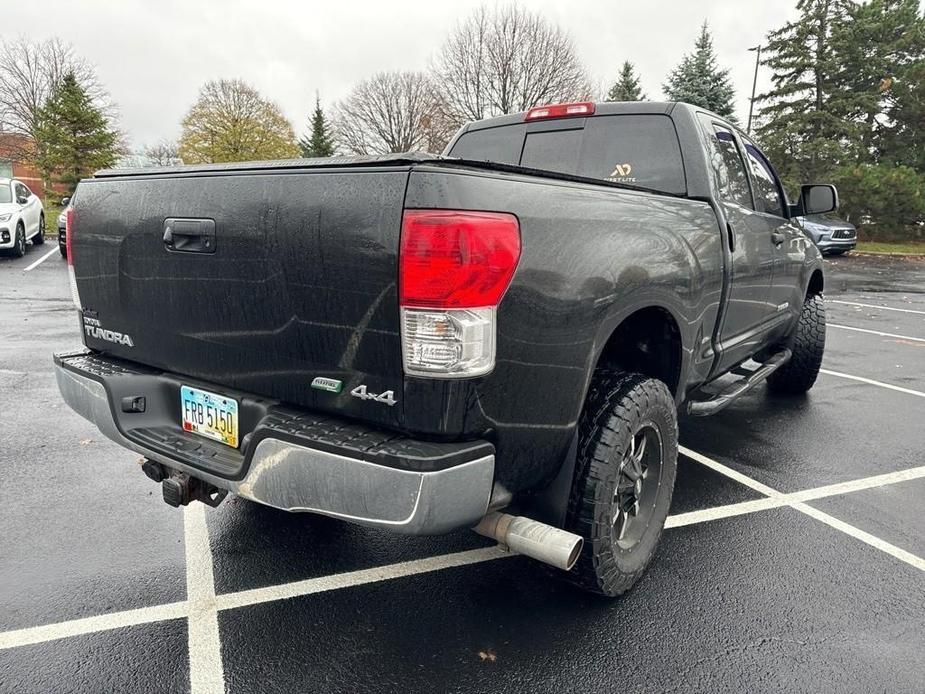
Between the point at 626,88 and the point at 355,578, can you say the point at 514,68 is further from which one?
the point at 355,578

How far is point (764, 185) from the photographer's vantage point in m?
4.31

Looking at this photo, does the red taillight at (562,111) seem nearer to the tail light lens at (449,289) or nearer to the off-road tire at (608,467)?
the off-road tire at (608,467)

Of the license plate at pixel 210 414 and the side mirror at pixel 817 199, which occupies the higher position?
the side mirror at pixel 817 199

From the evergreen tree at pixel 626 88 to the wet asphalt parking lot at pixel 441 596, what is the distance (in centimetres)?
3377

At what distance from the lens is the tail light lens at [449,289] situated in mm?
1771

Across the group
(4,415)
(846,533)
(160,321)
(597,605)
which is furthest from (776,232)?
(4,415)

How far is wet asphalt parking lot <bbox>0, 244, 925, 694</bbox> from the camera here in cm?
218

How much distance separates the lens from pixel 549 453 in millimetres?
2158

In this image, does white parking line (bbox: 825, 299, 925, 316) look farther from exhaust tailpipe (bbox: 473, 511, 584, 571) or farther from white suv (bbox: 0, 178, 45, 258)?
white suv (bbox: 0, 178, 45, 258)

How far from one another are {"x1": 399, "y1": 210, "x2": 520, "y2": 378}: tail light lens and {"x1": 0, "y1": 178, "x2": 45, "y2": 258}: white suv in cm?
1609

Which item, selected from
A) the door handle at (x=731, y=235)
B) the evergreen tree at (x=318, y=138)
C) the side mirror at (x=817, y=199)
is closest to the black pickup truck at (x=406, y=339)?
the door handle at (x=731, y=235)

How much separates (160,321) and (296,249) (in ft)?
2.74

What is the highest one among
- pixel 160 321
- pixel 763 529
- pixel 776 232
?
pixel 776 232

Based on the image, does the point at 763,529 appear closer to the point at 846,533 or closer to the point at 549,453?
the point at 846,533
